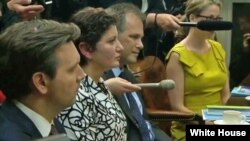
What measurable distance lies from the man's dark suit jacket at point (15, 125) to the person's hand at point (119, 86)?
0.60 meters

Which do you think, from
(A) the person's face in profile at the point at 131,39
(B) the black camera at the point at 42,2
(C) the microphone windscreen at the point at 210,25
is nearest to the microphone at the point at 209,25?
(C) the microphone windscreen at the point at 210,25

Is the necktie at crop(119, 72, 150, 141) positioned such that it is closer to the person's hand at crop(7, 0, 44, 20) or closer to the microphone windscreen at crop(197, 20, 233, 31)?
the microphone windscreen at crop(197, 20, 233, 31)

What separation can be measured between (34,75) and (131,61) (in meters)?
0.83

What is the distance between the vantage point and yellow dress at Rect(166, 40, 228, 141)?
263 centimetres

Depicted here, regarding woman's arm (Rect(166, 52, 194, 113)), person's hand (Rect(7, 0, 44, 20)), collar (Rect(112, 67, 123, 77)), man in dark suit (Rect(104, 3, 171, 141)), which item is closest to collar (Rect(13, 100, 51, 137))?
person's hand (Rect(7, 0, 44, 20))

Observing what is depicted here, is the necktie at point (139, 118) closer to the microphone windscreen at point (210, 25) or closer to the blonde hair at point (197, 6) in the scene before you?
the microphone windscreen at point (210, 25)

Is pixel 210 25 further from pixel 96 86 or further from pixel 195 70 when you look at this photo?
pixel 195 70

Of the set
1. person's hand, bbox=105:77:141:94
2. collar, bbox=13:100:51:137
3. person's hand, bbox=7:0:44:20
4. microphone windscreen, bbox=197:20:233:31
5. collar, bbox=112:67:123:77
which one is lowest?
collar, bbox=112:67:123:77

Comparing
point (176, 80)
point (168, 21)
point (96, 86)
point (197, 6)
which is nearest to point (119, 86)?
point (96, 86)

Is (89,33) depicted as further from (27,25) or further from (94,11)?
(27,25)

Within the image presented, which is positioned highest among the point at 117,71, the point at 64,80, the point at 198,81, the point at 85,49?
the point at 64,80

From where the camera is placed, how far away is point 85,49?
1.82 meters

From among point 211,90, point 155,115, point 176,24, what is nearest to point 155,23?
point 176,24

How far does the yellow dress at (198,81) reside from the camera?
104 inches
